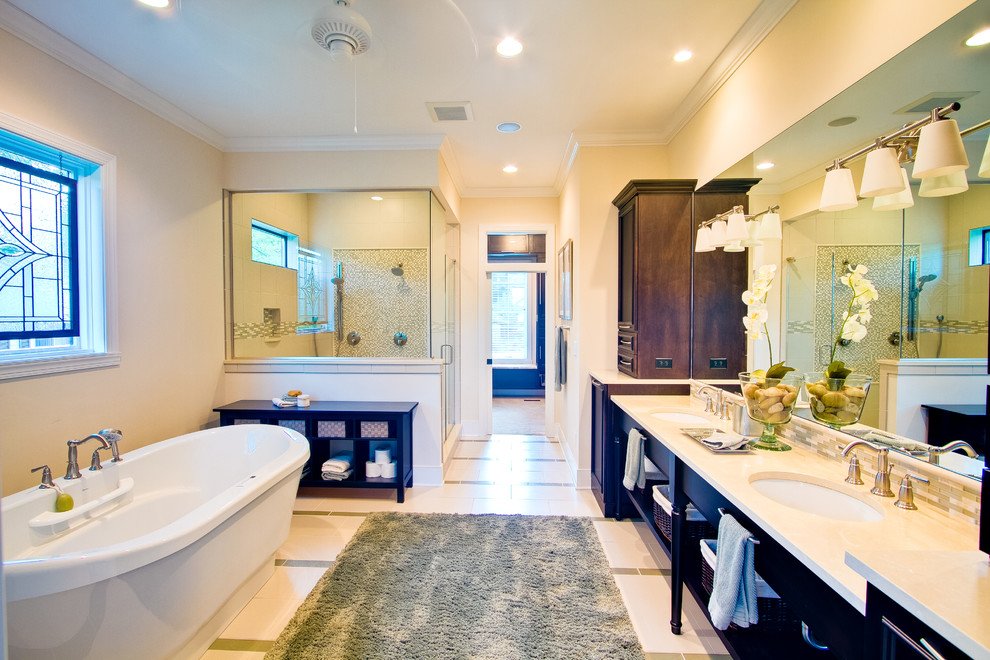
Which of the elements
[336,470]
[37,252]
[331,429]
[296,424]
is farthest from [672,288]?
[37,252]

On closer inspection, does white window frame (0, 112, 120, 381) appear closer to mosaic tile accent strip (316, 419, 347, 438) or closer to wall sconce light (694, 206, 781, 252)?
mosaic tile accent strip (316, 419, 347, 438)

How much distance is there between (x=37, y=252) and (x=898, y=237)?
12.1 ft

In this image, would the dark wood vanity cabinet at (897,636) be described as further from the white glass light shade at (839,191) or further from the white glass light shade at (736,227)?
the white glass light shade at (736,227)

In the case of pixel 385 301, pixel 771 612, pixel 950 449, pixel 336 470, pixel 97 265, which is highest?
pixel 97 265

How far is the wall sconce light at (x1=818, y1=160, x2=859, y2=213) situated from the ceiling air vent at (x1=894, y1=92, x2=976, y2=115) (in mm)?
216

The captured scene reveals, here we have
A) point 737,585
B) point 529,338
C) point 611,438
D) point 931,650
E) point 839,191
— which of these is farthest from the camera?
point 529,338

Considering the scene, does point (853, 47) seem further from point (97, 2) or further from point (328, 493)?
point (328, 493)

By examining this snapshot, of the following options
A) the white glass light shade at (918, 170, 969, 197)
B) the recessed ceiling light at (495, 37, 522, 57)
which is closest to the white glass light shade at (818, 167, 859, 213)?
the white glass light shade at (918, 170, 969, 197)

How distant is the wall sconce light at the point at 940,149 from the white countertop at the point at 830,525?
0.92 metres

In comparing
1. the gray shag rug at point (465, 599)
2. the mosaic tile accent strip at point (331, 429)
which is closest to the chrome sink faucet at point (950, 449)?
the gray shag rug at point (465, 599)

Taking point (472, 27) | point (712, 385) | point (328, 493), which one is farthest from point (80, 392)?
point (712, 385)

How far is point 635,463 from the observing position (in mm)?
2293

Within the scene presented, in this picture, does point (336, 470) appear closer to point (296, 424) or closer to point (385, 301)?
point (296, 424)

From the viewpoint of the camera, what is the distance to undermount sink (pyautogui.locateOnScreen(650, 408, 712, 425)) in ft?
7.37
